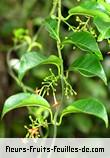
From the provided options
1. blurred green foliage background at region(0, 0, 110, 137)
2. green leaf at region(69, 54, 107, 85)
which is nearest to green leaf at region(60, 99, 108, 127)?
green leaf at region(69, 54, 107, 85)

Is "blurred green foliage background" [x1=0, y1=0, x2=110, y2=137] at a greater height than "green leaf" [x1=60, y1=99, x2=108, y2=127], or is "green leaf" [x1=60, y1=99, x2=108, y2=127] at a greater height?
"blurred green foliage background" [x1=0, y1=0, x2=110, y2=137]

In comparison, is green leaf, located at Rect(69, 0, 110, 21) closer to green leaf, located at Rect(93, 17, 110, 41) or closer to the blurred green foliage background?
green leaf, located at Rect(93, 17, 110, 41)

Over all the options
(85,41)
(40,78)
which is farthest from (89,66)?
(40,78)

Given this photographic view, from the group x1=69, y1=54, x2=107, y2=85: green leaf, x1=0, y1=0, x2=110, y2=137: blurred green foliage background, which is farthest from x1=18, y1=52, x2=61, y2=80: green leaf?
x1=0, y1=0, x2=110, y2=137: blurred green foliage background

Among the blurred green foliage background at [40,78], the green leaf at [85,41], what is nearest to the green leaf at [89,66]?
the green leaf at [85,41]

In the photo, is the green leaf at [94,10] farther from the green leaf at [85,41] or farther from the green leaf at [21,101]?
the green leaf at [21,101]

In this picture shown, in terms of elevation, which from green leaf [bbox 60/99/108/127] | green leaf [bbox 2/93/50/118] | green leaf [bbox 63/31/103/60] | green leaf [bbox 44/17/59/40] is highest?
green leaf [bbox 44/17/59/40]

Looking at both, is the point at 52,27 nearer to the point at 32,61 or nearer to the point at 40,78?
the point at 32,61

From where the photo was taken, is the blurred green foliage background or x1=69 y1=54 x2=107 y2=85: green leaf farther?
the blurred green foliage background
